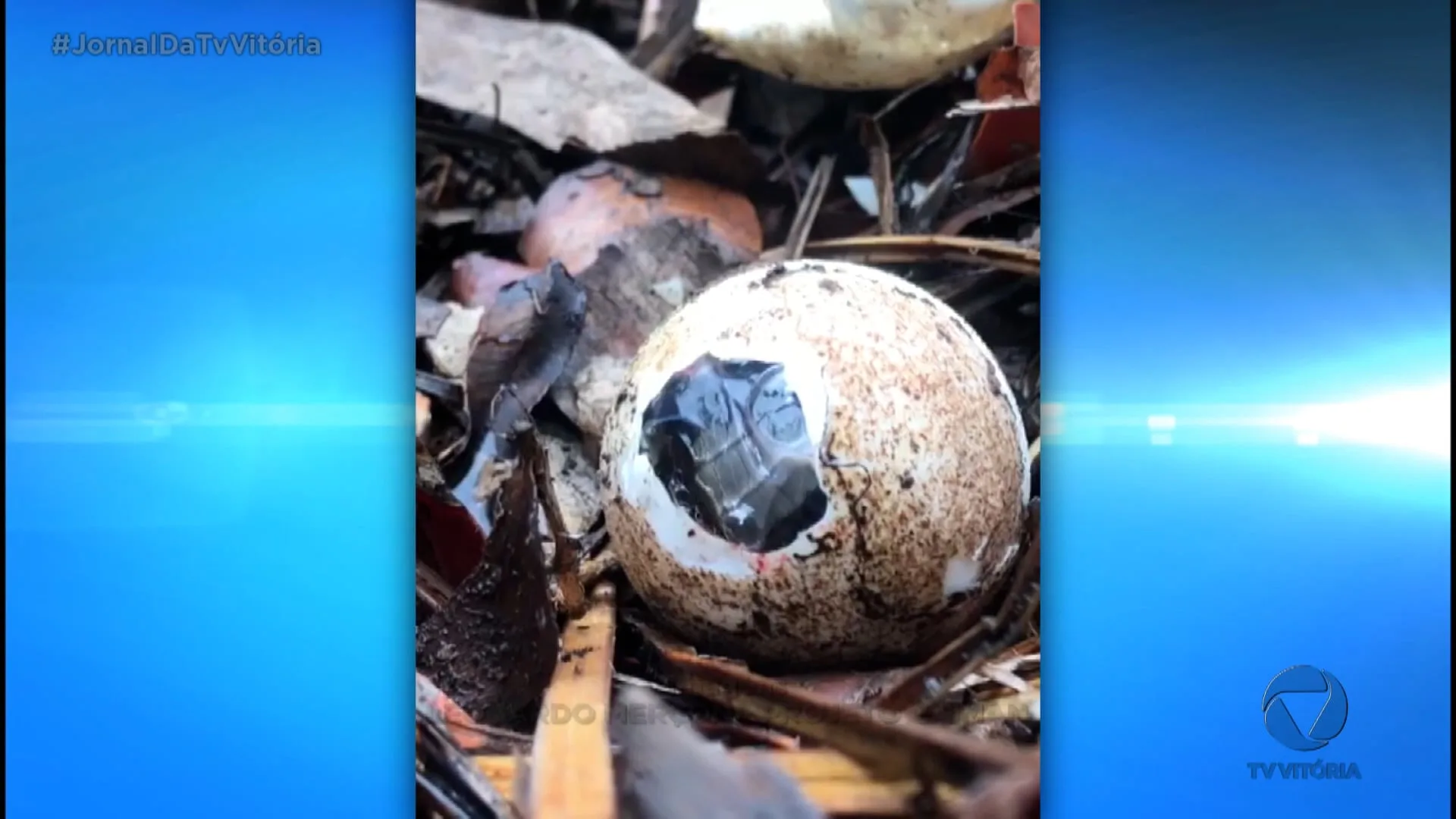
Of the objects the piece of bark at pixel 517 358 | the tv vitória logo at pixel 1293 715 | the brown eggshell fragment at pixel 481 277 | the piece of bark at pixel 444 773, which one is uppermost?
the brown eggshell fragment at pixel 481 277

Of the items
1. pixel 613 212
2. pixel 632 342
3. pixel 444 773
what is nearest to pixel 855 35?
pixel 613 212

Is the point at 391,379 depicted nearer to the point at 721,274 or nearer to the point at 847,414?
the point at 721,274

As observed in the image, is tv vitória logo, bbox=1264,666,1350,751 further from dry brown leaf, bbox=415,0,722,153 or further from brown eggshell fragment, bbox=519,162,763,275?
dry brown leaf, bbox=415,0,722,153

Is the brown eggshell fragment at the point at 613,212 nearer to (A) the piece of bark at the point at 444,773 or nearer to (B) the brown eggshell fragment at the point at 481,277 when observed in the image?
(B) the brown eggshell fragment at the point at 481,277

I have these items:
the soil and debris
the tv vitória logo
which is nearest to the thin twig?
the soil and debris

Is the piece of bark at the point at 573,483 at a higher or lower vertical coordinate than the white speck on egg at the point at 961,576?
higher

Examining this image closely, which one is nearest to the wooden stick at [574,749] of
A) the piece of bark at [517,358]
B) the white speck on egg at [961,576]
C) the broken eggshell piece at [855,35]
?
the piece of bark at [517,358]

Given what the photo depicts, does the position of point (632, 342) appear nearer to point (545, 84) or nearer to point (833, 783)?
point (545, 84)
